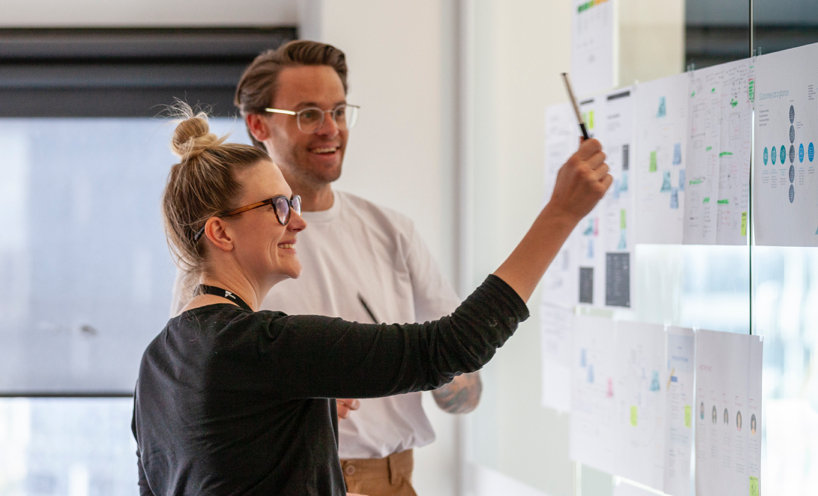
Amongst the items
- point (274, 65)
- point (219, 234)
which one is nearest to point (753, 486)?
point (219, 234)

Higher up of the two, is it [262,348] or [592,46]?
[592,46]

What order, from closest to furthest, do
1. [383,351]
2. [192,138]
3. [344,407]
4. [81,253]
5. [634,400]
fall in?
[383,351] < [192,138] < [344,407] < [634,400] < [81,253]

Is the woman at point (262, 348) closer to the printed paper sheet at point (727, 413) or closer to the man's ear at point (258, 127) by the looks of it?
the printed paper sheet at point (727, 413)

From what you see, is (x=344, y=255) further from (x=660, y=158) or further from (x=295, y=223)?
(x=660, y=158)

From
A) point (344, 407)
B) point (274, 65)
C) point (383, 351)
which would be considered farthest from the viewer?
point (274, 65)

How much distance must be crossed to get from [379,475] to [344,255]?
547mm

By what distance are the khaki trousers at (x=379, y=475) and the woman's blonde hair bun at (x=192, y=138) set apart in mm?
873

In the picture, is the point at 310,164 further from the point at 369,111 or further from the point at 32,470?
the point at 32,470

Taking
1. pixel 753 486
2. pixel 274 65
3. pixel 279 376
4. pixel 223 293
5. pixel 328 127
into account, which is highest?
pixel 274 65

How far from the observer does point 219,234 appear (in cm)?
109

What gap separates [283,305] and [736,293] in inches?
39.3

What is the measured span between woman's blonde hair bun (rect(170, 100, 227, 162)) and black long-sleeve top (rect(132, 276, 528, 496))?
0.89 ft

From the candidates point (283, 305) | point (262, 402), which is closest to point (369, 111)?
point (283, 305)

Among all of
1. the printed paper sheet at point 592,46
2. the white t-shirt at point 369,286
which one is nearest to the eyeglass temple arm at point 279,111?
the white t-shirt at point 369,286
